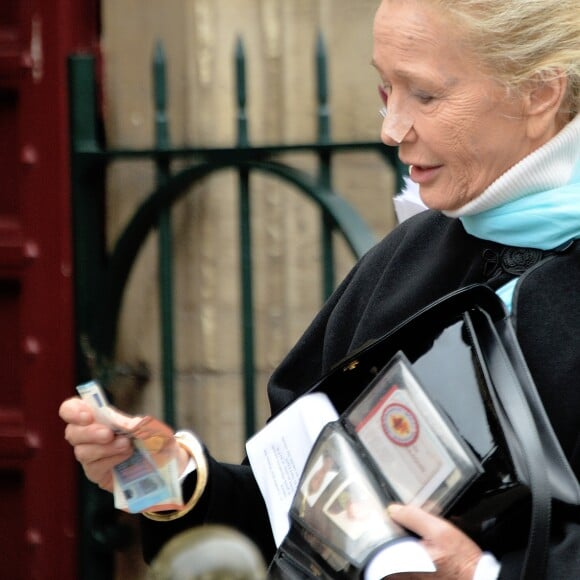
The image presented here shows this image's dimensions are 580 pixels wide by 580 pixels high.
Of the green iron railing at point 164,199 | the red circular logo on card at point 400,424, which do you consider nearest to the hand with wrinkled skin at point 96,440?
the red circular logo on card at point 400,424

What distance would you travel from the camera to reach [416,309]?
89.0 inches

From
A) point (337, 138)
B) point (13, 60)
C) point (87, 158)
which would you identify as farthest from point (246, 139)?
point (13, 60)

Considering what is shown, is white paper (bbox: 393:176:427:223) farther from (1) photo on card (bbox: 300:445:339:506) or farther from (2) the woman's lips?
(1) photo on card (bbox: 300:445:339:506)

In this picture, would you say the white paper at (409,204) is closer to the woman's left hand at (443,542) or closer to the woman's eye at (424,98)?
the woman's eye at (424,98)

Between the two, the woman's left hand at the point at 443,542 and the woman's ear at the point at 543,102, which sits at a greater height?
the woman's ear at the point at 543,102

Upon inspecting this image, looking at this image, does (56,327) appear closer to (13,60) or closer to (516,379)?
(13,60)

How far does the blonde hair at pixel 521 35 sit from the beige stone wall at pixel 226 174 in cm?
159

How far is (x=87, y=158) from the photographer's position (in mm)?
3848

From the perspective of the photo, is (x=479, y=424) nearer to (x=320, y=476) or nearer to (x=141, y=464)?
(x=320, y=476)

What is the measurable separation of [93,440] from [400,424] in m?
0.48

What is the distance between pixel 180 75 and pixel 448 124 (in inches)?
72.5

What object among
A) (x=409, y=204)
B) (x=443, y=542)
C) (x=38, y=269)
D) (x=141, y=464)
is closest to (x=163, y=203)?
(x=38, y=269)

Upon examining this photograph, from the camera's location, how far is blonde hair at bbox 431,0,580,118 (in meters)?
2.03

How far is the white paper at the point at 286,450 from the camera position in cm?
215
